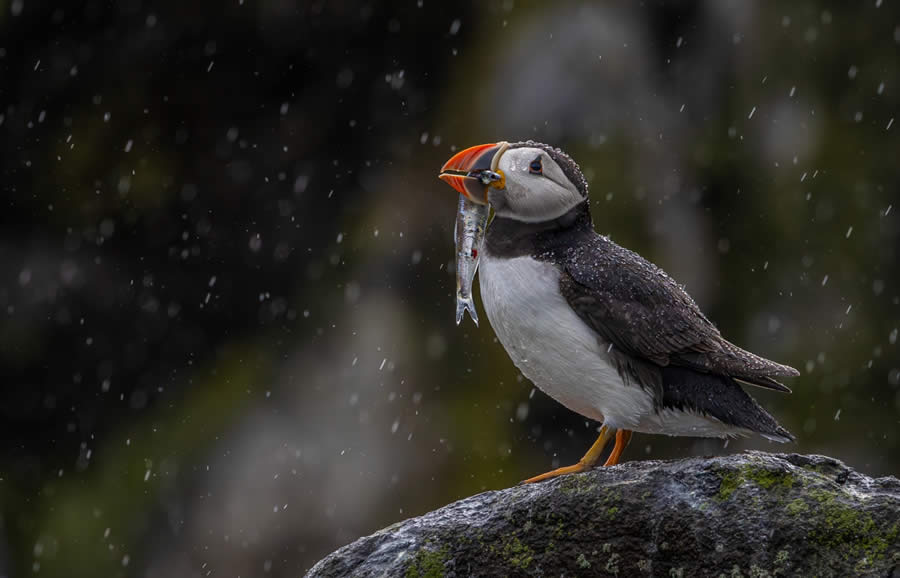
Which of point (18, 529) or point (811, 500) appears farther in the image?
point (18, 529)

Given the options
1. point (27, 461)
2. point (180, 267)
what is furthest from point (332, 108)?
point (27, 461)

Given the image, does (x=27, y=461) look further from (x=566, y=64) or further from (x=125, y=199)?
(x=566, y=64)

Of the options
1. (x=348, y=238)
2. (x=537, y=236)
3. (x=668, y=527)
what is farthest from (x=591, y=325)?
(x=348, y=238)

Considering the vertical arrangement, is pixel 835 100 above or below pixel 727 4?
below

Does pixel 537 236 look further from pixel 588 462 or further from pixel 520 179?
pixel 588 462

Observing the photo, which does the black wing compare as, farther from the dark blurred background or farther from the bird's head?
the dark blurred background

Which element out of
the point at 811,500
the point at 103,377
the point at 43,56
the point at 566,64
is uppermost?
the point at 43,56

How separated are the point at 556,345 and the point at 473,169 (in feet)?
2.35

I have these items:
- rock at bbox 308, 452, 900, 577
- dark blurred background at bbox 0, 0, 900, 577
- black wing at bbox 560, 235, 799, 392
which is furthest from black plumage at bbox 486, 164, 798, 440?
dark blurred background at bbox 0, 0, 900, 577

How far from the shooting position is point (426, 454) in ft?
32.0

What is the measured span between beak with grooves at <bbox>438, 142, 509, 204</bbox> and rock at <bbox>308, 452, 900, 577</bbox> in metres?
1.09

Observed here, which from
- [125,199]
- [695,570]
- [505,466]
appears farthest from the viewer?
[125,199]

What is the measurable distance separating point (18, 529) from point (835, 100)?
8.66m

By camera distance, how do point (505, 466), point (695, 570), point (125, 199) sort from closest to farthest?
1. point (695, 570)
2. point (505, 466)
3. point (125, 199)
